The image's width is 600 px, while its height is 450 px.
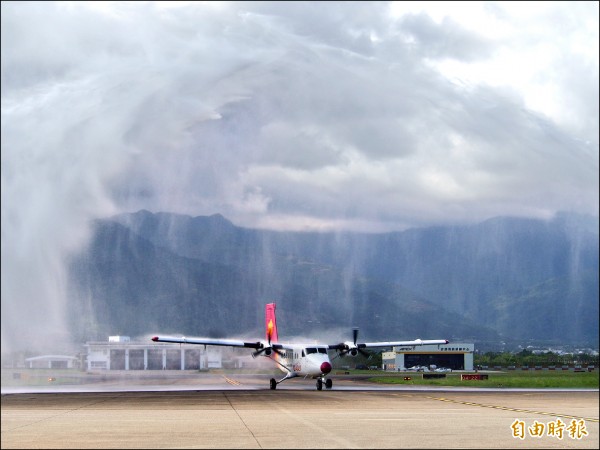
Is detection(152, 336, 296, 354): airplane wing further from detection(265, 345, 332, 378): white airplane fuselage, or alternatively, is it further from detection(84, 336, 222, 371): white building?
detection(84, 336, 222, 371): white building

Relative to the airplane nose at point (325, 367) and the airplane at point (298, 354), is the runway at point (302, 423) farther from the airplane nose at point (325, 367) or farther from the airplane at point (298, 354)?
the airplane at point (298, 354)

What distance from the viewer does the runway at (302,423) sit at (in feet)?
92.0

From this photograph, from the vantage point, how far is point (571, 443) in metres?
27.7

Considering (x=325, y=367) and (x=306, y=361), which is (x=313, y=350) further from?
(x=325, y=367)

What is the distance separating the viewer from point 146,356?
108 m

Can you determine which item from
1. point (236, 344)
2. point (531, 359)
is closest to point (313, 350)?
point (236, 344)

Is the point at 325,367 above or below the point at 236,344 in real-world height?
below

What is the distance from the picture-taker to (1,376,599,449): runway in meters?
28.0

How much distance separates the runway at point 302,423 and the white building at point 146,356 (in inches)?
1537

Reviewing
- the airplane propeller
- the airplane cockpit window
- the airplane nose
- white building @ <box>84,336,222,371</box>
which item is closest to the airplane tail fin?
white building @ <box>84,336,222,371</box>

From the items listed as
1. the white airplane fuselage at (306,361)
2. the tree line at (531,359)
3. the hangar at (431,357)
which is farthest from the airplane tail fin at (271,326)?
the hangar at (431,357)

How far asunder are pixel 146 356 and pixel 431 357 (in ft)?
307

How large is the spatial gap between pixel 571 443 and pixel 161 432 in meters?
14.6

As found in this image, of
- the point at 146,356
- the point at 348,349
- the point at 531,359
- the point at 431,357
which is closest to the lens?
the point at 348,349
